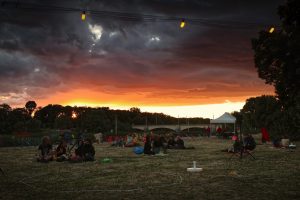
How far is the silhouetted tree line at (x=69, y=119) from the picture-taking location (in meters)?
102

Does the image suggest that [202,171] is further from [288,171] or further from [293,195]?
[293,195]

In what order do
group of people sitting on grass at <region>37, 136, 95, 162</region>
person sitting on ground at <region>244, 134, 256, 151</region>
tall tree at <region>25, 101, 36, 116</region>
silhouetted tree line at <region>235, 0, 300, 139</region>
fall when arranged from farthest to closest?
tall tree at <region>25, 101, 36, 116</region>, person sitting on ground at <region>244, 134, 256, 151</region>, group of people sitting on grass at <region>37, 136, 95, 162</region>, silhouetted tree line at <region>235, 0, 300, 139</region>

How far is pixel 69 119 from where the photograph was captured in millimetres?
137875

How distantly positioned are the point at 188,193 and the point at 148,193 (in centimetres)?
114

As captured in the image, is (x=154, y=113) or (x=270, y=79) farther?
(x=154, y=113)

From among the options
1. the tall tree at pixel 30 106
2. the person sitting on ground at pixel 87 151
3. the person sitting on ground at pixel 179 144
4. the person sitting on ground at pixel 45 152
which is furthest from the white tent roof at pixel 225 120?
the tall tree at pixel 30 106

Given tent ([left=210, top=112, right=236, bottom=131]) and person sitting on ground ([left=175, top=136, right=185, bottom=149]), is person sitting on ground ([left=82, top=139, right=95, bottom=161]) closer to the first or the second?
person sitting on ground ([left=175, top=136, right=185, bottom=149])

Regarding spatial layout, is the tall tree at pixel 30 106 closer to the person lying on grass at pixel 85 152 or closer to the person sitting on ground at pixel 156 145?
the person sitting on ground at pixel 156 145

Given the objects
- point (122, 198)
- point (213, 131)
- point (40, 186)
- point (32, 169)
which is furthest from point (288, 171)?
point (213, 131)

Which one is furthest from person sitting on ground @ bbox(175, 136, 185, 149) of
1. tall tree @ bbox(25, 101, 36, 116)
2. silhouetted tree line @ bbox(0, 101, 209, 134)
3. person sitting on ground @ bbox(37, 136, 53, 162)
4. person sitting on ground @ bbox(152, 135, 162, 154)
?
tall tree @ bbox(25, 101, 36, 116)

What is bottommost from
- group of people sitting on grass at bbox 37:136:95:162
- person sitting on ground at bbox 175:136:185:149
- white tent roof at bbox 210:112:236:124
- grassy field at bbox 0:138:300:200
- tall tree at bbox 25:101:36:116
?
grassy field at bbox 0:138:300:200

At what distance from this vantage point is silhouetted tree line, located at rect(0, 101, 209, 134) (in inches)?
4001

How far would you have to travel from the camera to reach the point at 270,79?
2286cm

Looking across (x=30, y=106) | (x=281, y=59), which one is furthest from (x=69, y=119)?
(x=281, y=59)
